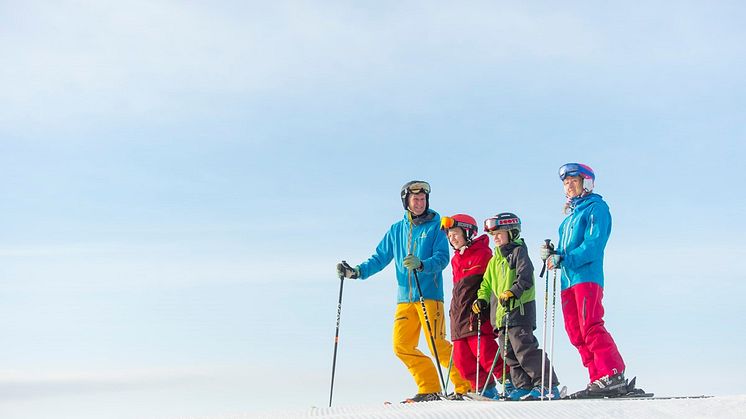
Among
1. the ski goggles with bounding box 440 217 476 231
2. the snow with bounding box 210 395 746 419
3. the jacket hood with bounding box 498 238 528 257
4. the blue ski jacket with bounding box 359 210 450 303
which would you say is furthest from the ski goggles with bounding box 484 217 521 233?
the snow with bounding box 210 395 746 419

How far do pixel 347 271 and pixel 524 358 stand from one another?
8.33 ft

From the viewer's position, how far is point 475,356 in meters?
9.52

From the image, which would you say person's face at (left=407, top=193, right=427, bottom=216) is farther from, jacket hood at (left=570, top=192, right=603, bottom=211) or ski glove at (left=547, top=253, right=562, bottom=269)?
ski glove at (left=547, top=253, right=562, bottom=269)

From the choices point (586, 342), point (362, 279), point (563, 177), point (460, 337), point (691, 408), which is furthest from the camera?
point (362, 279)

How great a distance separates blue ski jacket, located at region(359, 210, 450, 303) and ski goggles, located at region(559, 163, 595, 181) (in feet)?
5.67

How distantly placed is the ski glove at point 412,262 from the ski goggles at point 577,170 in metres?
1.86

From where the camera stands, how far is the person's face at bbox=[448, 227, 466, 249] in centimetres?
977

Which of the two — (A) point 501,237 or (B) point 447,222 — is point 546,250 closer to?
(A) point 501,237

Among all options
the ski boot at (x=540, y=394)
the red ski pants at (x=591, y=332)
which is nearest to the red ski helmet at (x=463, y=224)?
the red ski pants at (x=591, y=332)

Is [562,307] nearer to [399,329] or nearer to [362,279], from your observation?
[399,329]

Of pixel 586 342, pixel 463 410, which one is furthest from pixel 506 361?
pixel 463 410

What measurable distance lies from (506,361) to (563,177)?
2036 millimetres

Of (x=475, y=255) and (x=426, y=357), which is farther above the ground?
(x=475, y=255)

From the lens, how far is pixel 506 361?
9117 millimetres
